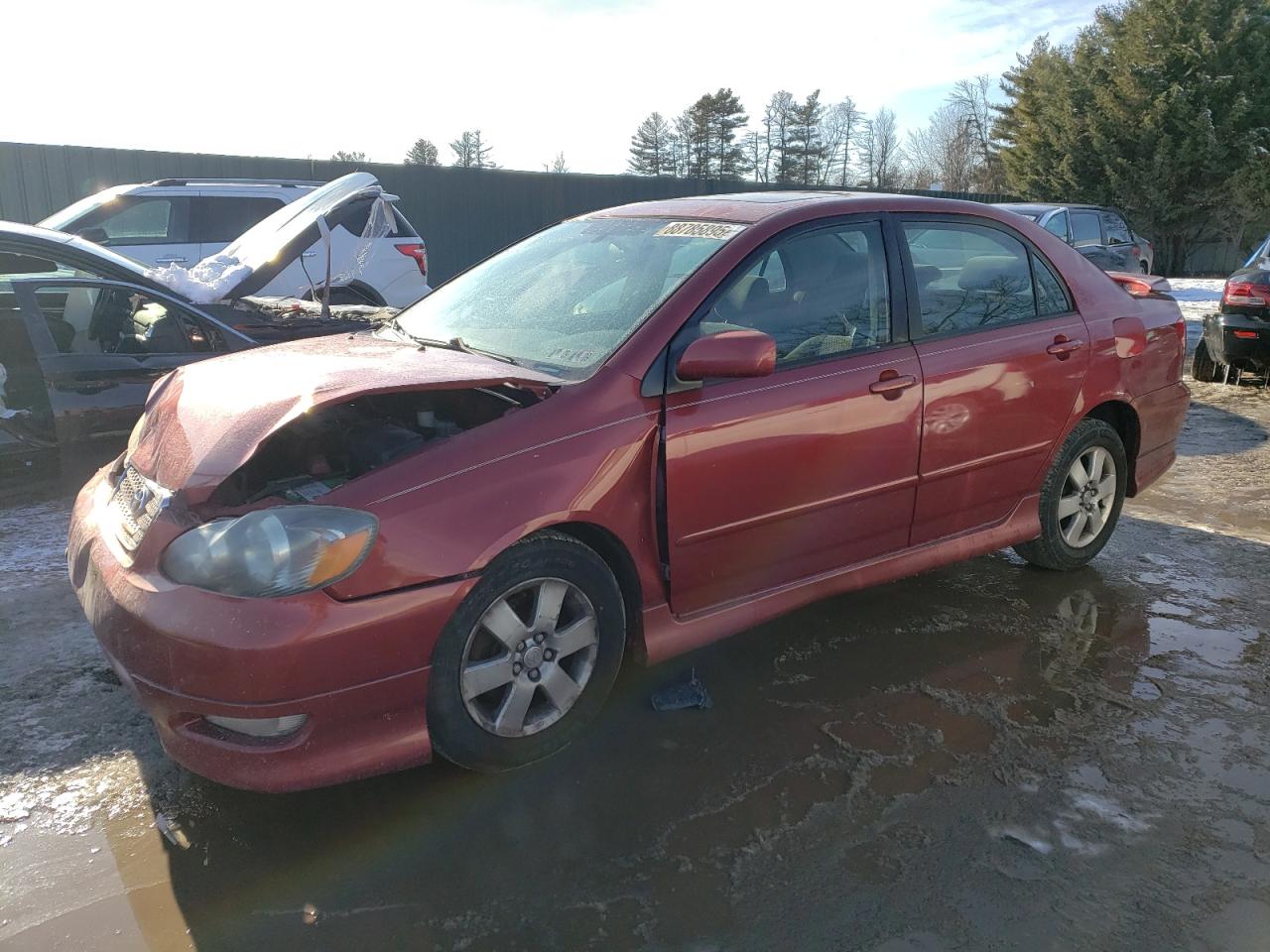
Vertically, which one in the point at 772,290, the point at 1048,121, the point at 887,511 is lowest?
the point at 887,511

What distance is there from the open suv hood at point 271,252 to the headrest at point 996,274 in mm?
3400

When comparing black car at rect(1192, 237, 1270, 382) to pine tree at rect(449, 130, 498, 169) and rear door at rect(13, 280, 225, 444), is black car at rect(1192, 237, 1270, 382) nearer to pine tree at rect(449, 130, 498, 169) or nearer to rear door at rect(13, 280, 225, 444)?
rear door at rect(13, 280, 225, 444)

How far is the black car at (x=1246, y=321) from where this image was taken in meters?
8.54

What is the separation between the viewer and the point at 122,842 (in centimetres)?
263

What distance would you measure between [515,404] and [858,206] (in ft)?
5.41

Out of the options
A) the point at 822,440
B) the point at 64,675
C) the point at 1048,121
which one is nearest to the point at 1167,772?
the point at 822,440

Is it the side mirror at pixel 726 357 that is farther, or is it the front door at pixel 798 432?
the front door at pixel 798 432

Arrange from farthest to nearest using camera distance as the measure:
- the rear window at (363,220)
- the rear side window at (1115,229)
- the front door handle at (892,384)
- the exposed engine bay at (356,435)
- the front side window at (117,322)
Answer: the rear side window at (1115,229) < the rear window at (363,220) < the front side window at (117,322) < the front door handle at (892,384) < the exposed engine bay at (356,435)

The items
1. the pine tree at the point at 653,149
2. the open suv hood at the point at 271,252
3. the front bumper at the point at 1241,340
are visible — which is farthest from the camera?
the pine tree at the point at 653,149

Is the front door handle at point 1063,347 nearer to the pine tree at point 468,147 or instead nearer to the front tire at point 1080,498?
the front tire at point 1080,498

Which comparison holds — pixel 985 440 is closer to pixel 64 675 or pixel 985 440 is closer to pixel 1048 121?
pixel 64 675

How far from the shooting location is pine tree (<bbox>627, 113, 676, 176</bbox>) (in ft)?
190

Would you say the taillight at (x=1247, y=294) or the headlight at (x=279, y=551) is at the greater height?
the taillight at (x=1247, y=294)

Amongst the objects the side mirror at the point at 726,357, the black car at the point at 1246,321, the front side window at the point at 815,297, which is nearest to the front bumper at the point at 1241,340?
the black car at the point at 1246,321
